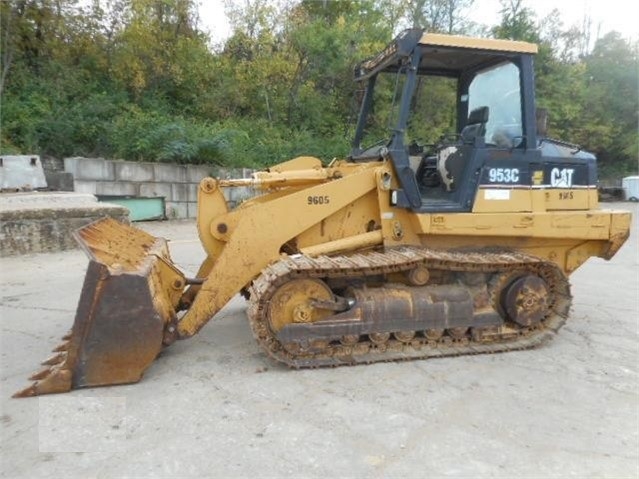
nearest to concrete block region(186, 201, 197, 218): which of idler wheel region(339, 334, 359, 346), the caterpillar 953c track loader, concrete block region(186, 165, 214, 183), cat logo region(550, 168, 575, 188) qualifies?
concrete block region(186, 165, 214, 183)

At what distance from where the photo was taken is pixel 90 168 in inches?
448

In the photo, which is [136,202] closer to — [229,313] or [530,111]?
[229,313]

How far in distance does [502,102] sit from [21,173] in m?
9.58

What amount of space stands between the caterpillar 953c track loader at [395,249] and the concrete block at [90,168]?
23.6 feet

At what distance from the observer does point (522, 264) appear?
14.2 ft

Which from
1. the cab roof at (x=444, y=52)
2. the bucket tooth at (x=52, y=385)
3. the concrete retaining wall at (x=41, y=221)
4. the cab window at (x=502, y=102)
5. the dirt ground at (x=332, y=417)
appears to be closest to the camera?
the dirt ground at (x=332, y=417)

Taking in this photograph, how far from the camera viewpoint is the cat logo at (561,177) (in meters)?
4.57

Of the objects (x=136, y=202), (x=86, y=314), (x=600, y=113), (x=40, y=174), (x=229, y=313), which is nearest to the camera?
(x=86, y=314)

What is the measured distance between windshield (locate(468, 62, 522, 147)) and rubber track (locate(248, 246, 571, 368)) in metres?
1.03

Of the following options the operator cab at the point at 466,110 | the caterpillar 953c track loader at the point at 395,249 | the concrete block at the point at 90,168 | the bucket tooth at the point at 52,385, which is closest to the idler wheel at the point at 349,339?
the caterpillar 953c track loader at the point at 395,249

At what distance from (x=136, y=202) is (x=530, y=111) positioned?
948 cm

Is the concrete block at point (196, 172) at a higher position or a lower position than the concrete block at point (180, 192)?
higher

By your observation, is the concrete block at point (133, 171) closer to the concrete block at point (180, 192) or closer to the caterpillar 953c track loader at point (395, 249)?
the concrete block at point (180, 192)

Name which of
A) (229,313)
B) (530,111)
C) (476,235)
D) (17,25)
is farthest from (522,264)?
(17,25)
